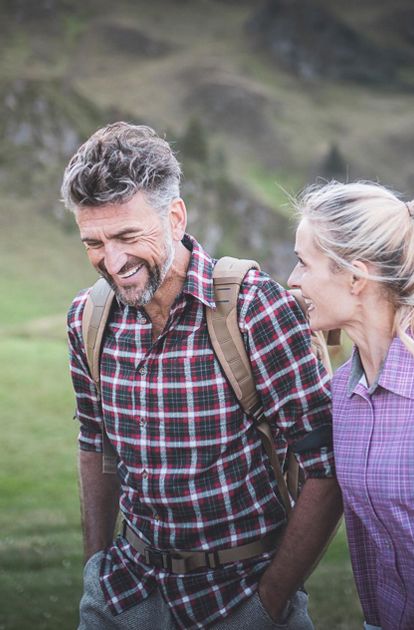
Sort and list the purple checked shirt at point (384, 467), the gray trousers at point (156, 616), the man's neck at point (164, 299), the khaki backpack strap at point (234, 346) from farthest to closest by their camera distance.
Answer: the man's neck at point (164, 299) < the gray trousers at point (156, 616) < the khaki backpack strap at point (234, 346) < the purple checked shirt at point (384, 467)

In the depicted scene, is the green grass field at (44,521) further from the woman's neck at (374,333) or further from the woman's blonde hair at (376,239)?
the woman's blonde hair at (376,239)

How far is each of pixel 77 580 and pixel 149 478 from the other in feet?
14.4

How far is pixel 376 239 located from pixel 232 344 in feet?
2.24

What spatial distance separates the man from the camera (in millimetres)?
3062

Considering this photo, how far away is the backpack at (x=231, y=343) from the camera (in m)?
3.06

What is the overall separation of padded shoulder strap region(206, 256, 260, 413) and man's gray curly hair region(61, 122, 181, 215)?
0.43m

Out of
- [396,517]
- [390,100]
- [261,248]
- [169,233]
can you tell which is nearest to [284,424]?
[396,517]

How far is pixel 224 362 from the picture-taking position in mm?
3059

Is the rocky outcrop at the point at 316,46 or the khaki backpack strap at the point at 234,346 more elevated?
the rocky outcrop at the point at 316,46

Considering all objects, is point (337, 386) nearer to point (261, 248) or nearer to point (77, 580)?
point (77, 580)

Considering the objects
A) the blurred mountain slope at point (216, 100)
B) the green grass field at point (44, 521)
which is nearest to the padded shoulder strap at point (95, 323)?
the green grass field at point (44, 521)

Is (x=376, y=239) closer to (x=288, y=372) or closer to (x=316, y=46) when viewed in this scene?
(x=288, y=372)

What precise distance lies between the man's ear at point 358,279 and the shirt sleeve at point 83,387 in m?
1.21

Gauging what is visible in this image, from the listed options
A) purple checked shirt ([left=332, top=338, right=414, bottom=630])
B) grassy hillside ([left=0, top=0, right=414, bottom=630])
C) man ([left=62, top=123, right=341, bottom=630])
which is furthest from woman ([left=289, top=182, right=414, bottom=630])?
grassy hillside ([left=0, top=0, right=414, bottom=630])
